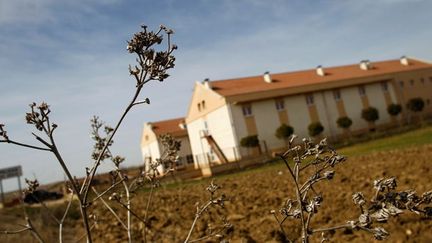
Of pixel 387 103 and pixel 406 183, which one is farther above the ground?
pixel 387 103

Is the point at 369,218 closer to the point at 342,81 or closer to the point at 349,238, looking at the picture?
the point at 349,238

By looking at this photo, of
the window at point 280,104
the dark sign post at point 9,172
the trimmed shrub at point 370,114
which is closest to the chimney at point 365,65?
the trimmed shrub at point 370,114

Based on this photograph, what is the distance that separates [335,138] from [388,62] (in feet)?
65.7

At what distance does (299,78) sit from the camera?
4481 cm

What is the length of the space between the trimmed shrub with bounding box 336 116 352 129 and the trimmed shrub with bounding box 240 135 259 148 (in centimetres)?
965

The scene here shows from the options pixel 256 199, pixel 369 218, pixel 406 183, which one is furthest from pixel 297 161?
pixel 256 199

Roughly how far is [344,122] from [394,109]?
7694mm

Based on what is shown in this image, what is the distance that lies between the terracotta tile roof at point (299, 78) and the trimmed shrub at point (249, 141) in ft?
15.1

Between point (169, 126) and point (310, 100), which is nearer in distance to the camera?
point (310, 100)

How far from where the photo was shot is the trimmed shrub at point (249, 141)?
3588 cm

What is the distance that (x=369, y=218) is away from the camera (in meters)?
1.31

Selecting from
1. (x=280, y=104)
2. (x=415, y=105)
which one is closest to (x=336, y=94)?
(x=280, y=104)

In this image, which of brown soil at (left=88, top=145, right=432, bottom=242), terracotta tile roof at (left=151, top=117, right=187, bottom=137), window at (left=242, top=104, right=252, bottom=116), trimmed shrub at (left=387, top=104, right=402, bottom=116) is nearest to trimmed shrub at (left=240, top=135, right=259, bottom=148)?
window at (left=242, top=104, right=252, bottom=116)

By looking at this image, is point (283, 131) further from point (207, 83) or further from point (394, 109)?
point (394, 109)
